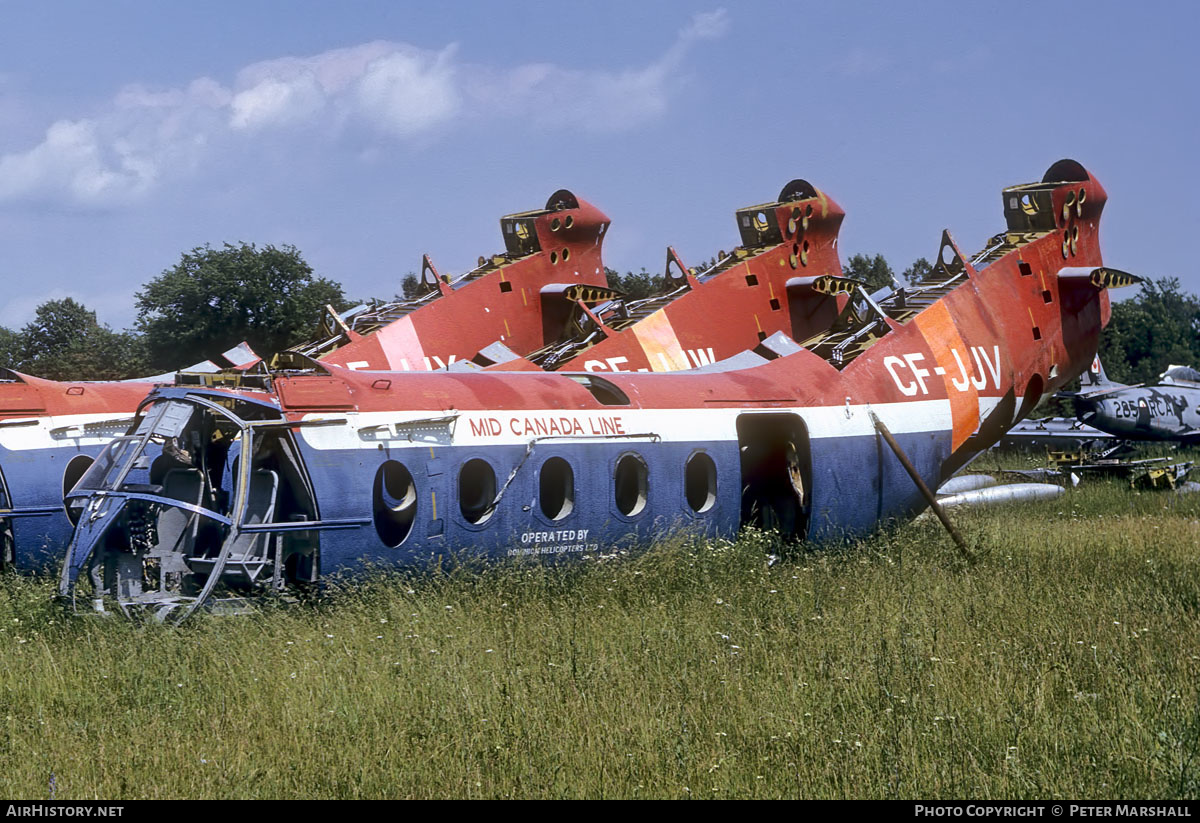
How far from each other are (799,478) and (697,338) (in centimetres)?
966

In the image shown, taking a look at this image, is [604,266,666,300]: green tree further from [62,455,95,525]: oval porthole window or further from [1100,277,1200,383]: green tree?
[62,455,95,525]: oval porthole window

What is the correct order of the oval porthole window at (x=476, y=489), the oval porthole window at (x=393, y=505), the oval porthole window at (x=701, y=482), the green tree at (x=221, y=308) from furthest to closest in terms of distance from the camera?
the green tree at (x=221, y=308)
the oval porthole window at (x=701, y=482)
the oval porthole window at (x=476, y=489)
the oval porthole window at (x=393, y=505)

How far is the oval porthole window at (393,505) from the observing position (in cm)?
1108

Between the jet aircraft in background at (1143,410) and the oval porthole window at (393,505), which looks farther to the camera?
the jet aircraft in background at (1143,410)

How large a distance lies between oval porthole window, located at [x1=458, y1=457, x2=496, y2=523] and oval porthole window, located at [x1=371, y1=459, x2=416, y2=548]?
50 cm

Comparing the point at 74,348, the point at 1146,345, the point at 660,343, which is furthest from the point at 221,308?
the point at 1146,345

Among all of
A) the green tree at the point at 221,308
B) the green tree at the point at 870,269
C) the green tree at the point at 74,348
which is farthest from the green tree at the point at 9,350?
the green tree at the point at 870,269

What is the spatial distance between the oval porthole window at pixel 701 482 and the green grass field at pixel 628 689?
3.05 feet

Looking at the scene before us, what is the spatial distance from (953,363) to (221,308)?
3515cm

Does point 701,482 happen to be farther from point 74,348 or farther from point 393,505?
point 74,348

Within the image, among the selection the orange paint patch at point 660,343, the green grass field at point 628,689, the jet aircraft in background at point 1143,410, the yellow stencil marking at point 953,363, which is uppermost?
the orange paint patch at point 660,343

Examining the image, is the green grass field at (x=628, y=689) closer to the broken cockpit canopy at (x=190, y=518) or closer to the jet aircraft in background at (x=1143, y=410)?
the broken cockpit canopy at (x=190, y=518)

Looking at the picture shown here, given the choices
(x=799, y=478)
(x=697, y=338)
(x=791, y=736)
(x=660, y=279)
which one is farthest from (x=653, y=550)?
(x=660, y=279)

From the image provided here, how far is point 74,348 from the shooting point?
56.6 metres
